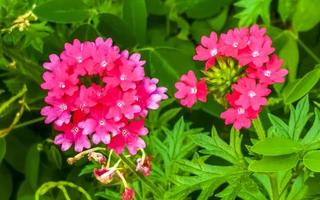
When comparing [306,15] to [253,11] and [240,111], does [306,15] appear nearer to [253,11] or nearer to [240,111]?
[253,11]

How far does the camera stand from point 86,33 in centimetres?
170

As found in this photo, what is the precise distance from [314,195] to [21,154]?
790mm

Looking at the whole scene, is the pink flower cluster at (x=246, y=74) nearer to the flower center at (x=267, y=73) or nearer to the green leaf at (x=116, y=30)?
the flower center at (x=267, y=73)

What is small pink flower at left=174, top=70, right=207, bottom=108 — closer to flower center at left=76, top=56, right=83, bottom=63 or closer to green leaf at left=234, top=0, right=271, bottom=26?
flower center at left=76, top=56, right=83, bottom=63

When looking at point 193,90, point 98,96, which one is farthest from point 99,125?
point 193,90

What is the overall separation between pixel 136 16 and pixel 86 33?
0.14 metres

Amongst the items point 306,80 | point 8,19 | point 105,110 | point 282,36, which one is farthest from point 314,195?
point 8,19

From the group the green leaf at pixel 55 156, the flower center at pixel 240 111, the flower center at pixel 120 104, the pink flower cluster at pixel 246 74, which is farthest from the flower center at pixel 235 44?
the green leaf at pixel 55 156

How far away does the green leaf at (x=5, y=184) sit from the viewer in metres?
1.81

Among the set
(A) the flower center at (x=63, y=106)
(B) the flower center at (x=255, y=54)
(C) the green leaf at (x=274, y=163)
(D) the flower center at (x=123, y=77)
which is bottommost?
(C) the green leaf at (x=274, y=163)

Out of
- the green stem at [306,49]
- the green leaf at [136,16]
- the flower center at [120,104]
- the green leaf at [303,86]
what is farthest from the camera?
→ the green stem at [306,49]

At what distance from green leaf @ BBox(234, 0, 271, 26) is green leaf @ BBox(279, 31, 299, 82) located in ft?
0.50

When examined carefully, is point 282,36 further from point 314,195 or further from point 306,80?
point 314,195

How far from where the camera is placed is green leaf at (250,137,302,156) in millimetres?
1154
